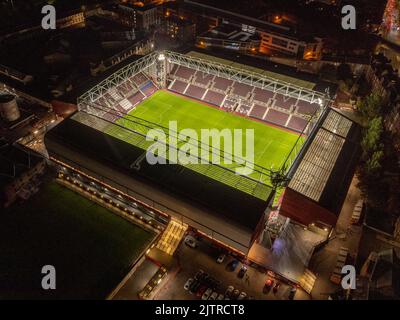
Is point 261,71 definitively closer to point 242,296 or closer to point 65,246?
point 242,296

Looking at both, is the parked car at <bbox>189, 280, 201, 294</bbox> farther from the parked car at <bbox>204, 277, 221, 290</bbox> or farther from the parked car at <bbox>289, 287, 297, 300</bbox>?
the parked car at <bbox>289, 287, 297, 300</bbox>

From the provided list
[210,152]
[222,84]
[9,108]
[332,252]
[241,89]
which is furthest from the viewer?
[222,84]

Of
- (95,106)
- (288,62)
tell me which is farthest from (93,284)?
(288,62)

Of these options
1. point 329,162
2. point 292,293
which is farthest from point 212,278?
point 329,162

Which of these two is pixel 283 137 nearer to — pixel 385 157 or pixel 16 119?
pixel 385 157
